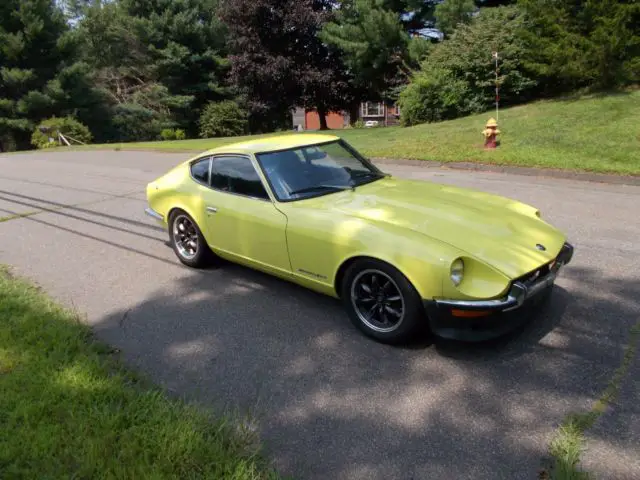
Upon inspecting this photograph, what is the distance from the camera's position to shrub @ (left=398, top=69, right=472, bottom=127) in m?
17.9

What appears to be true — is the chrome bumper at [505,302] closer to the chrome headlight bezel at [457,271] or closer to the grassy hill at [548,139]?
the chrome headlight bezel at [457,271]

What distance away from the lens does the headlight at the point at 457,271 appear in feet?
10.0

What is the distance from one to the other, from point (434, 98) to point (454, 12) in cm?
474

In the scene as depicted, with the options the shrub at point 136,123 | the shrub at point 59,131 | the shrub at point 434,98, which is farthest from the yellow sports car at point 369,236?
the shrub at point 136,123

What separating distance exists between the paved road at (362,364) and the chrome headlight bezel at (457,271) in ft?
1.88

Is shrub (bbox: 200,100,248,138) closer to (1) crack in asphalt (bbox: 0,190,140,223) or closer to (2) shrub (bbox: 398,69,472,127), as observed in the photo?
(2) shrub (bbox: 398,69,472,127)

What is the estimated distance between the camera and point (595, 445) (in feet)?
8.09

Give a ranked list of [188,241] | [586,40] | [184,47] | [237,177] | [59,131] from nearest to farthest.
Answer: [237,177], [188,241], [586,40], [59,131], [184,47]

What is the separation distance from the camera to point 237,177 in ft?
14.9

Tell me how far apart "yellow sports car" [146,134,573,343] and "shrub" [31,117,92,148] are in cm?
2711

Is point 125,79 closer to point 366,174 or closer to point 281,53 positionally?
point 281,53

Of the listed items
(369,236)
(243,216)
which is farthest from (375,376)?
(243,216)

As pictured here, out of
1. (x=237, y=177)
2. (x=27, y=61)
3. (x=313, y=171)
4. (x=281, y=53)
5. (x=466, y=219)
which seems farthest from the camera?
(x=27, y=61)

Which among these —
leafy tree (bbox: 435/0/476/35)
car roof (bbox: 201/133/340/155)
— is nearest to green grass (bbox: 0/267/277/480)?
car roof (bbox: 201/133/340/155)
